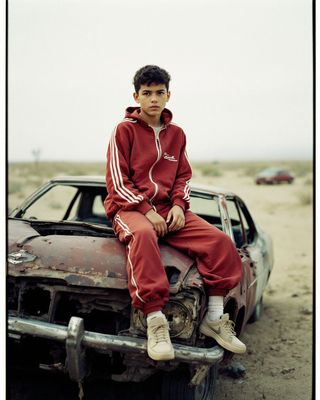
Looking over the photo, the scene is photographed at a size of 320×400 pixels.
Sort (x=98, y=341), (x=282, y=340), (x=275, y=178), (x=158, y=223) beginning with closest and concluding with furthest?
(x=98, y=341)
(x=158, y=223)
(x=282, y=340)
(x=275, y=178)

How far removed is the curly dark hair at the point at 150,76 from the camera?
11.6 feet

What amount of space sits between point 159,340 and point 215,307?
19.9 inches

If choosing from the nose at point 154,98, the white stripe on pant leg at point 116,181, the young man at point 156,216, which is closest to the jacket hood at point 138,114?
the young man at point 156,216

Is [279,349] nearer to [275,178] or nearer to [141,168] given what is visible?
[141,168]

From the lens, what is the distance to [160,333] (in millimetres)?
2906

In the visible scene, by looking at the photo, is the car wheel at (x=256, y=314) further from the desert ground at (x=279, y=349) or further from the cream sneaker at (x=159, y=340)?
the cream sneaker at (x=159, y=340)

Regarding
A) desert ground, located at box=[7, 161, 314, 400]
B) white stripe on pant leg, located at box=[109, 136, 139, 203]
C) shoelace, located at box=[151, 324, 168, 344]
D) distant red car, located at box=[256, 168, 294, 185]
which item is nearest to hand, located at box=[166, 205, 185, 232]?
white stripe on pant leg, located at box=[109, 136, 139, 203]

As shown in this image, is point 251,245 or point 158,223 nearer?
point 158,223

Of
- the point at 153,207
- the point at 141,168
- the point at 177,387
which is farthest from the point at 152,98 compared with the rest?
the point at 177,387

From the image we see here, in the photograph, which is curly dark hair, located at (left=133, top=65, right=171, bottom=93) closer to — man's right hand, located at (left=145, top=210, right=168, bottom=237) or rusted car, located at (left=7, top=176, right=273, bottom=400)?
man's right hand, located at (left=145, top=210, right=168, bottom=237)

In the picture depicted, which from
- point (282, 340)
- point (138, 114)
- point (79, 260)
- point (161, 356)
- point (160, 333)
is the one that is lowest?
point (282, 340)

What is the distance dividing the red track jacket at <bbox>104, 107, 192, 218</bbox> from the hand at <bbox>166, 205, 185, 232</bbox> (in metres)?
0.12

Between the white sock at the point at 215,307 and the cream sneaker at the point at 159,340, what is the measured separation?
373 mm

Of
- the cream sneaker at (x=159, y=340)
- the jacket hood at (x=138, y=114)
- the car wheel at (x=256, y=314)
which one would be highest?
the jacket hood at (x=138, y=114)
